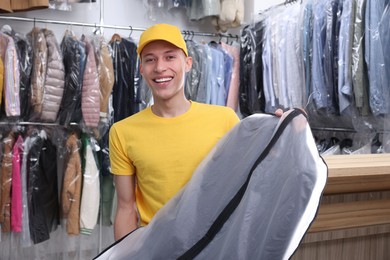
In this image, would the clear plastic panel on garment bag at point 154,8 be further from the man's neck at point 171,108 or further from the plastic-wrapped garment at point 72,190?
the man's neck at point 171,108

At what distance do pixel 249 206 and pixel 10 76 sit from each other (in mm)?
2196

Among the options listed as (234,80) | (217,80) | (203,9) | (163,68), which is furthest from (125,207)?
(203,9)

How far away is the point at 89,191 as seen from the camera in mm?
2805

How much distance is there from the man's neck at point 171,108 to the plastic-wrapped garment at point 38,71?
4.86ft

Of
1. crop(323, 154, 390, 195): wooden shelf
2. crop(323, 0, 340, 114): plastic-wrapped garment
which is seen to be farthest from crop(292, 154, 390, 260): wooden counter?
crop(323, 0, 340, 114): plastic-wrapped garment

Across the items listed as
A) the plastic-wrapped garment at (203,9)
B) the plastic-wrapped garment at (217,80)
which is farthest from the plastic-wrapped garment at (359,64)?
the plastic-wrapped garment at (203,9)

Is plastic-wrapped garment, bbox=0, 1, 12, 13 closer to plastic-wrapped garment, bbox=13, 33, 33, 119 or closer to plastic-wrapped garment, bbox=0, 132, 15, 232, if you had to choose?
plastic-wrapped garment, bbox=13, 33, 33, 119

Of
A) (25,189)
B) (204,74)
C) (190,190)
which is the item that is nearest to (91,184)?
(25,189)

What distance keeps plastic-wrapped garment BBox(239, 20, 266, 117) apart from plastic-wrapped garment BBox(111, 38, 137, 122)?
0.86 meters

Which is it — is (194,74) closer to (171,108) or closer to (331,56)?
→ (331,56)

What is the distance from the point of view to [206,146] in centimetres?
132

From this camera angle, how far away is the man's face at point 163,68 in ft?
4.28

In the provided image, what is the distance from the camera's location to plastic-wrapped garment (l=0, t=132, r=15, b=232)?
8.51 feet

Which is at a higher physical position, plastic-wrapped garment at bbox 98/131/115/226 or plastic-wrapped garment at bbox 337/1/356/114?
plastic-wrapped garment at bbox 337/1/356/114
